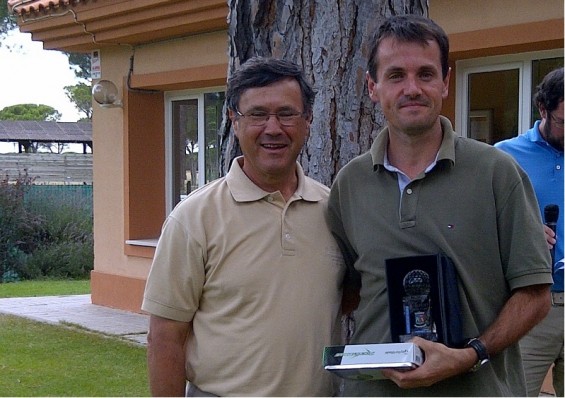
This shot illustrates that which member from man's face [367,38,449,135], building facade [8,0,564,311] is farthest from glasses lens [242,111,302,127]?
building facade [8,0,564,311]

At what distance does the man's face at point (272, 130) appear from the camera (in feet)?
9.75

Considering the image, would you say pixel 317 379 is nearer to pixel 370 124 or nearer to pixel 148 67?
pixel 370 124

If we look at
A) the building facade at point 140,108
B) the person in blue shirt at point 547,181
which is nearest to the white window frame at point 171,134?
the building facade at point 140,108

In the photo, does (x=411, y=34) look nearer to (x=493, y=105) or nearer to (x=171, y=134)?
(x=493, y=105)

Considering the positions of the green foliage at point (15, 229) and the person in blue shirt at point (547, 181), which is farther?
the green foliage at point (15, 229)

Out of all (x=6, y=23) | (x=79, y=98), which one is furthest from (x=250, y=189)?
(x=79, y=98)

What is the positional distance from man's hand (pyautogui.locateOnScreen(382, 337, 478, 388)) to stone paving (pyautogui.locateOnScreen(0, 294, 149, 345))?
7327 millimetres

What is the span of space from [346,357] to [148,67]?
9.20 m

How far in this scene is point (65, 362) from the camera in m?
8.93

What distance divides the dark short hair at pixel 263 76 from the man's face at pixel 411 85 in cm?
31

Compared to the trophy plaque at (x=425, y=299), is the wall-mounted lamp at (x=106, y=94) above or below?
above

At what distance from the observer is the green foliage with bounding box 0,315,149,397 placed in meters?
7.84

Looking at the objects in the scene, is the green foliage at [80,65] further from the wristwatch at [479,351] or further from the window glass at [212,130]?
the wristwatch at [479,351]

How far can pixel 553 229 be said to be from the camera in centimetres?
437
